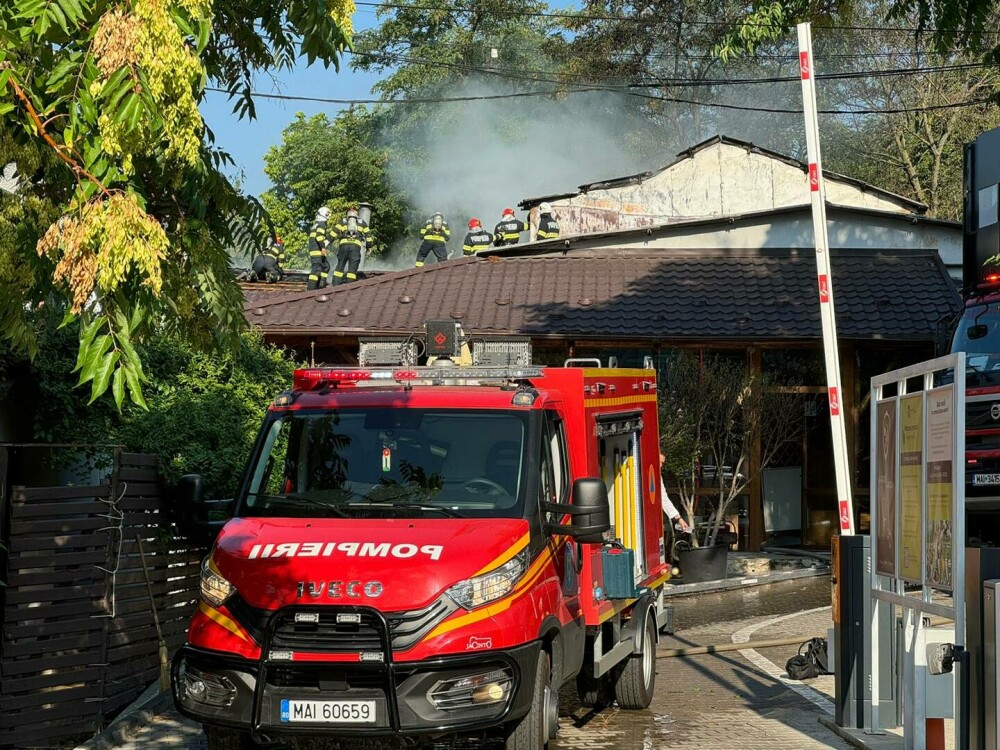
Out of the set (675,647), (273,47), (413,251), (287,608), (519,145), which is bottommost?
(675,647)

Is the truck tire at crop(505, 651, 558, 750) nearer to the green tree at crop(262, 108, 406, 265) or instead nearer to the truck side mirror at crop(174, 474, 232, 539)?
the truck side mirror at crop(174, 474, 232, 539)

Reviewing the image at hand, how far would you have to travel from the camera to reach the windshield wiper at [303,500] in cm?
770

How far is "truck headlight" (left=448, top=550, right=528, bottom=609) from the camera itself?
6.96 meters

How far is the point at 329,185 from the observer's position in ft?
181

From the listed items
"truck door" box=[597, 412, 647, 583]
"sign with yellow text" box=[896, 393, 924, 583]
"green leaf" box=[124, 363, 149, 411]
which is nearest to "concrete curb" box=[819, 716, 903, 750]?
"sign with yellow text" box=[896, 393, 924, 583]

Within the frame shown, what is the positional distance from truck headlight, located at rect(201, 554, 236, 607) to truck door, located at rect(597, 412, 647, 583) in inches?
115

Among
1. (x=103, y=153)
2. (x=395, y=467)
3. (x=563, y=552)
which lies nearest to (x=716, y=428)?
(x=563, y=552)

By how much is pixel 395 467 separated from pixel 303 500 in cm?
57

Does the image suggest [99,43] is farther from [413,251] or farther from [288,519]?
[413,251]

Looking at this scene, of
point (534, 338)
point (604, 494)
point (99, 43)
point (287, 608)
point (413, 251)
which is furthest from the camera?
point (413, 251)

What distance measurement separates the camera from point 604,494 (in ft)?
25.0

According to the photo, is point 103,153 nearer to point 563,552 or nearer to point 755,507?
point 563,552

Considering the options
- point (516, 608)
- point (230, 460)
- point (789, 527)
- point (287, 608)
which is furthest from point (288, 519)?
point (789, 527)

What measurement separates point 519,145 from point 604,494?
173 feet
